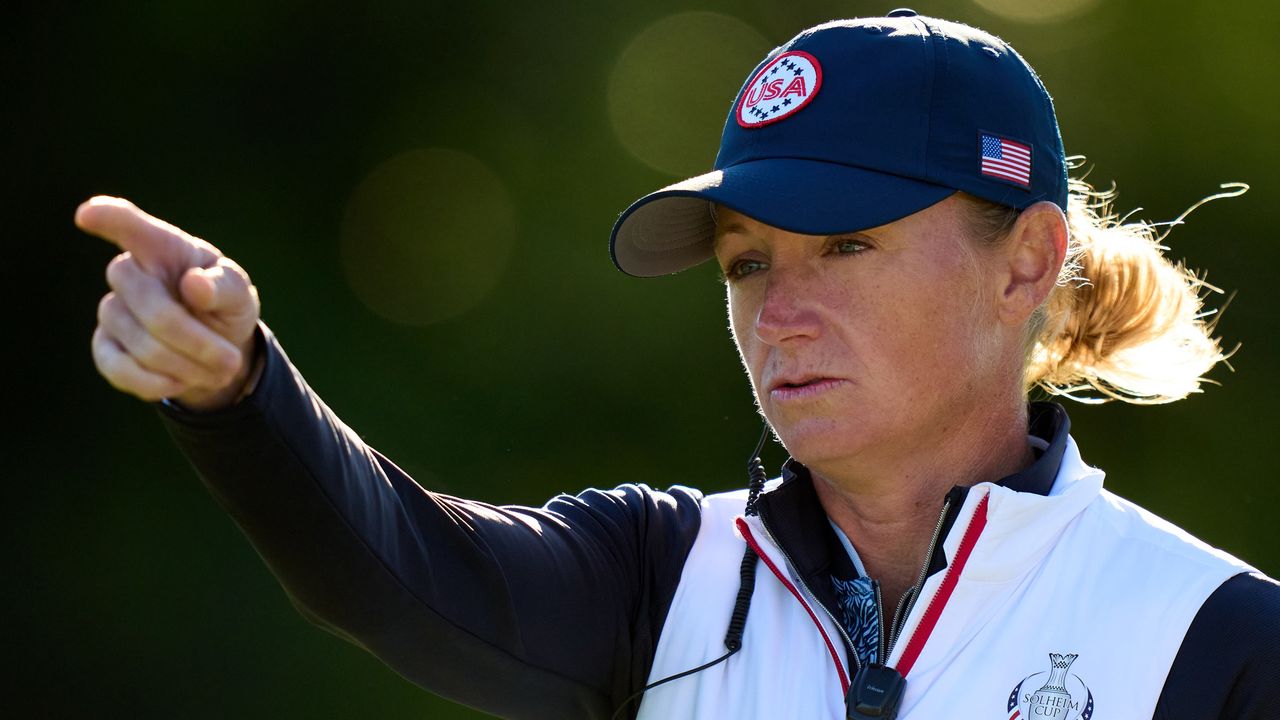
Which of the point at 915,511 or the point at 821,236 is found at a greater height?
the point at 821,236

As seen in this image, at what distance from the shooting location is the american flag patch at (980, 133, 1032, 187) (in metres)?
1.72

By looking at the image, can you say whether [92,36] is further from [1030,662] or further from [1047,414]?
[1030,662]

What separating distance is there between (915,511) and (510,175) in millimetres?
3198

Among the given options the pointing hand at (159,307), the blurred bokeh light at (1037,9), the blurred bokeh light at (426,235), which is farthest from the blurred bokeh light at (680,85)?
the pointing hand at (159,307)

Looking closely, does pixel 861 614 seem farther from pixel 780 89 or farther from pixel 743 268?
pixel 780 89

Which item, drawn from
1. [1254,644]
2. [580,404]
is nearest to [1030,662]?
[1254,644]

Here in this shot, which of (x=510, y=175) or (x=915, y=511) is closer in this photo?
(x=915, y=511)

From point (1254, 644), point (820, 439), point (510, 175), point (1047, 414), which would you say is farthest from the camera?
point (510, 175)

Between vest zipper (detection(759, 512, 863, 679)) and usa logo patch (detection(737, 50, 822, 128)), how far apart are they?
1.82 ft

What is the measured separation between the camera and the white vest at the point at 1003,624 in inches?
60.2

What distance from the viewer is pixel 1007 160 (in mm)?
1739

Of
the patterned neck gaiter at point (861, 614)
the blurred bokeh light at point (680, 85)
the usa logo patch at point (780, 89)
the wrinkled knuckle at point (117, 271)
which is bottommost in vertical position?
the patterned neck gaiter at point (861, 614)

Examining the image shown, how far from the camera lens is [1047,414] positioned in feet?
6.41

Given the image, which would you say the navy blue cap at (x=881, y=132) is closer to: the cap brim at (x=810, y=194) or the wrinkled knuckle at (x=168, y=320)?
the cap brim at (x=810, y=194)
